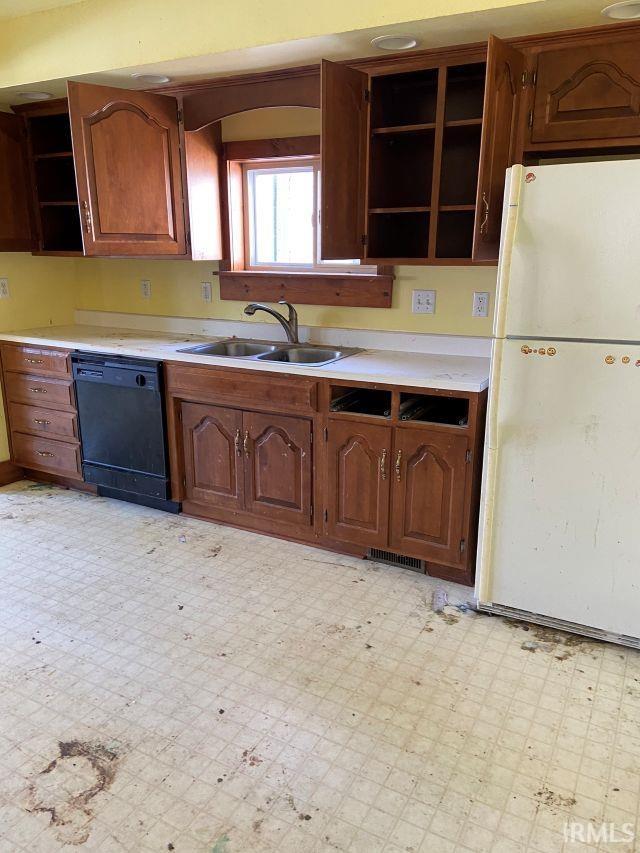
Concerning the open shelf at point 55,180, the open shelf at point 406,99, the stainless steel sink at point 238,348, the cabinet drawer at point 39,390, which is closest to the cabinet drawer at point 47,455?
the cabinet drawer at point 39,390

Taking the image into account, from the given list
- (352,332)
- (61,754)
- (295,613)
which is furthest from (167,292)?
(61,754)

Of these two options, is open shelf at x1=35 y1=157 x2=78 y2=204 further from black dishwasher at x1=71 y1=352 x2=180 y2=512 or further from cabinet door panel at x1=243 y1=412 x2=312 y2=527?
cabinet door panel at x1=243 y1=412 x2=312 y2=527

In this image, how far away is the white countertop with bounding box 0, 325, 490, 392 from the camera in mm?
2476

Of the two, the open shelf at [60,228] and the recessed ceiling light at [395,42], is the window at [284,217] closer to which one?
the recessed ceiling light at [395,42]

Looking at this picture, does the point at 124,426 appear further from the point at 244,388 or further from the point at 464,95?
the point at 464,95

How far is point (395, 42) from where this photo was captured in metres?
2.37

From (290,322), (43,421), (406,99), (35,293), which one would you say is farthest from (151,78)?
(43,421)

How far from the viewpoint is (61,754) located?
1.74 metres

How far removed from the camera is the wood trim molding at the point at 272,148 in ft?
10.1

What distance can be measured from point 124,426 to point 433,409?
162 centimetres

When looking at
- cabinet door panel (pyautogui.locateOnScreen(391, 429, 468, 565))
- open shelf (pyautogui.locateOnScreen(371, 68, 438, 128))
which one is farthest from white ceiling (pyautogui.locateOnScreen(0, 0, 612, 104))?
cabinet door panel (pyautogui.locateOnScreen(391, 429, 468, 565))

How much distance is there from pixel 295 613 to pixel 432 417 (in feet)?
3.23

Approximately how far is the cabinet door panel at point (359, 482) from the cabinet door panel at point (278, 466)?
13 cm

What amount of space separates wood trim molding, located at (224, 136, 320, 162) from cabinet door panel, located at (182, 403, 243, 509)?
1.34 meters
